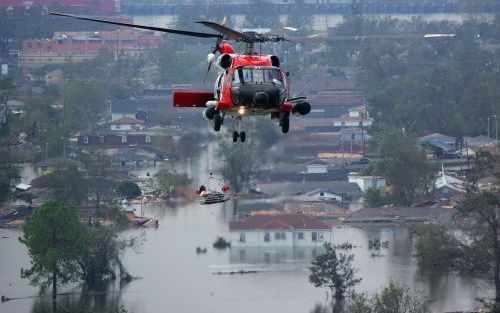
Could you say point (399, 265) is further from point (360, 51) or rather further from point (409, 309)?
point (360, 51)

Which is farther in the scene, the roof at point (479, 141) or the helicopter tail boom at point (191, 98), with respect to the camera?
the roof at point (479, 141)

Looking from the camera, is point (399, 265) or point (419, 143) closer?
point (399, 265)

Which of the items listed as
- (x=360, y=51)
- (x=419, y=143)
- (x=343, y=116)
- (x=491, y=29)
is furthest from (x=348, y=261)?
(x=491, y=29)

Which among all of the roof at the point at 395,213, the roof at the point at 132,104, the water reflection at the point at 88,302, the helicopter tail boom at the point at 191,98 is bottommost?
the water reflection at the point at 88,302

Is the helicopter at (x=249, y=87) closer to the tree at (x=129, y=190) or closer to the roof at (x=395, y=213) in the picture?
the roof at (x=395, y=213)

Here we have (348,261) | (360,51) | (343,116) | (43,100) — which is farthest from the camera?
(360,51)

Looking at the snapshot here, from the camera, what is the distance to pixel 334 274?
1617 inches

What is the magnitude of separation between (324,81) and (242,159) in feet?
103

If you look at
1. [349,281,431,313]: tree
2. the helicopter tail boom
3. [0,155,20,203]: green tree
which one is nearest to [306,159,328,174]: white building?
[0,155,20,203]: green tree

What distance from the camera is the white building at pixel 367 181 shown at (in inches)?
2095

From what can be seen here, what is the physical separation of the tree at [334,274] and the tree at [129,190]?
11.2 meters

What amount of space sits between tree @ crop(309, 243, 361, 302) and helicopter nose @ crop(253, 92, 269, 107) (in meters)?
17.5

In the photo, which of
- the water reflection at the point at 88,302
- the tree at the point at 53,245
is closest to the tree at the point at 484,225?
the water reflection at the point at 88,302

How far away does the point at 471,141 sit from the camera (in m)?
63.1
